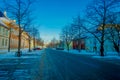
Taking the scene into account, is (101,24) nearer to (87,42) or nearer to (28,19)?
(28,19)

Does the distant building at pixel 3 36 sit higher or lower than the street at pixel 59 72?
higher

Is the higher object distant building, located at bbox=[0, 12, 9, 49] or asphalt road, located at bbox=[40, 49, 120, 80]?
distant building, located at bbox=[0, 12, 9, 49]

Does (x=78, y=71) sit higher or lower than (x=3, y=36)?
lower

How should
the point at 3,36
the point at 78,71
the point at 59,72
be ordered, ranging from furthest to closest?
1. the point at 3,36
2. the point at 78,71
3. the point at 59,72

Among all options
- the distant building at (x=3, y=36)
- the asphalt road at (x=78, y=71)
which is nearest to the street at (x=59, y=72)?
the asphalt road at (x=78, y=71)

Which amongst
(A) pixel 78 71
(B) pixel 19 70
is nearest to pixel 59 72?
(A) pixel 78 71

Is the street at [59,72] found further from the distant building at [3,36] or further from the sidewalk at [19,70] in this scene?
the distant building at [3,36]

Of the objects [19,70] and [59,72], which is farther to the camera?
[19,70]

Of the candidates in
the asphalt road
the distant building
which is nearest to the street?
the asphalt road

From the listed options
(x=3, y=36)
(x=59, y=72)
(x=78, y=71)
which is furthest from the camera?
(x=3, y=36)

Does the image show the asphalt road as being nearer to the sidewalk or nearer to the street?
the street

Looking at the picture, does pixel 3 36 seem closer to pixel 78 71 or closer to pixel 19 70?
pixel 19 70

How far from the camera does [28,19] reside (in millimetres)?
42500

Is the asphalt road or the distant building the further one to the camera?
the distant building
